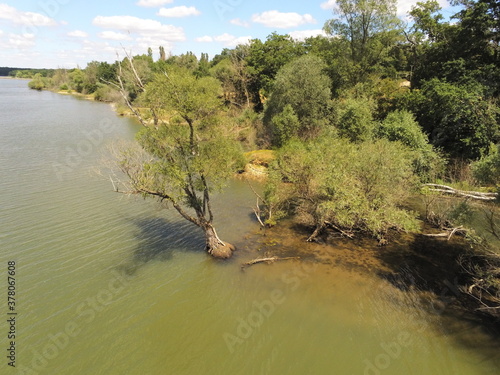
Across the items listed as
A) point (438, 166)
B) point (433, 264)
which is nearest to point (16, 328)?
point (433, 264)

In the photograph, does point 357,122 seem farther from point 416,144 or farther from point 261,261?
point 261,261

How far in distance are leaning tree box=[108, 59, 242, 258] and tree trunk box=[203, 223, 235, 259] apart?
1472 mm

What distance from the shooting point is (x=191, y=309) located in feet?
50.7

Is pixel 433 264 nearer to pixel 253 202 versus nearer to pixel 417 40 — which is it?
pixel 253 202

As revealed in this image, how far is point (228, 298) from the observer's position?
16234 mm

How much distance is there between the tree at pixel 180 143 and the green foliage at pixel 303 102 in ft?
65.3

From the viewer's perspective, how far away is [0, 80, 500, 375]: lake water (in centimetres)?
1260

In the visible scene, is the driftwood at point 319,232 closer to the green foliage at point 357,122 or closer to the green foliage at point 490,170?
the green foliage at point 490,170

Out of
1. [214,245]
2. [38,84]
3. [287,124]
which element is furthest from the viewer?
[38,84]

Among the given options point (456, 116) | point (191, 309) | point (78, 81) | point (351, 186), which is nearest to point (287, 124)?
point (456, 116)

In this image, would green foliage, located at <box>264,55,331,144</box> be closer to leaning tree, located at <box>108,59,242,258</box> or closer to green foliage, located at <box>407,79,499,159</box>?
green foliage, located at <box>407,79,499,159</box>

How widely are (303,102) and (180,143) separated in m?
24.2

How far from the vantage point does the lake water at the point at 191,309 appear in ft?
41.3

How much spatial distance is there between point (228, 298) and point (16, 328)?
9.79m
